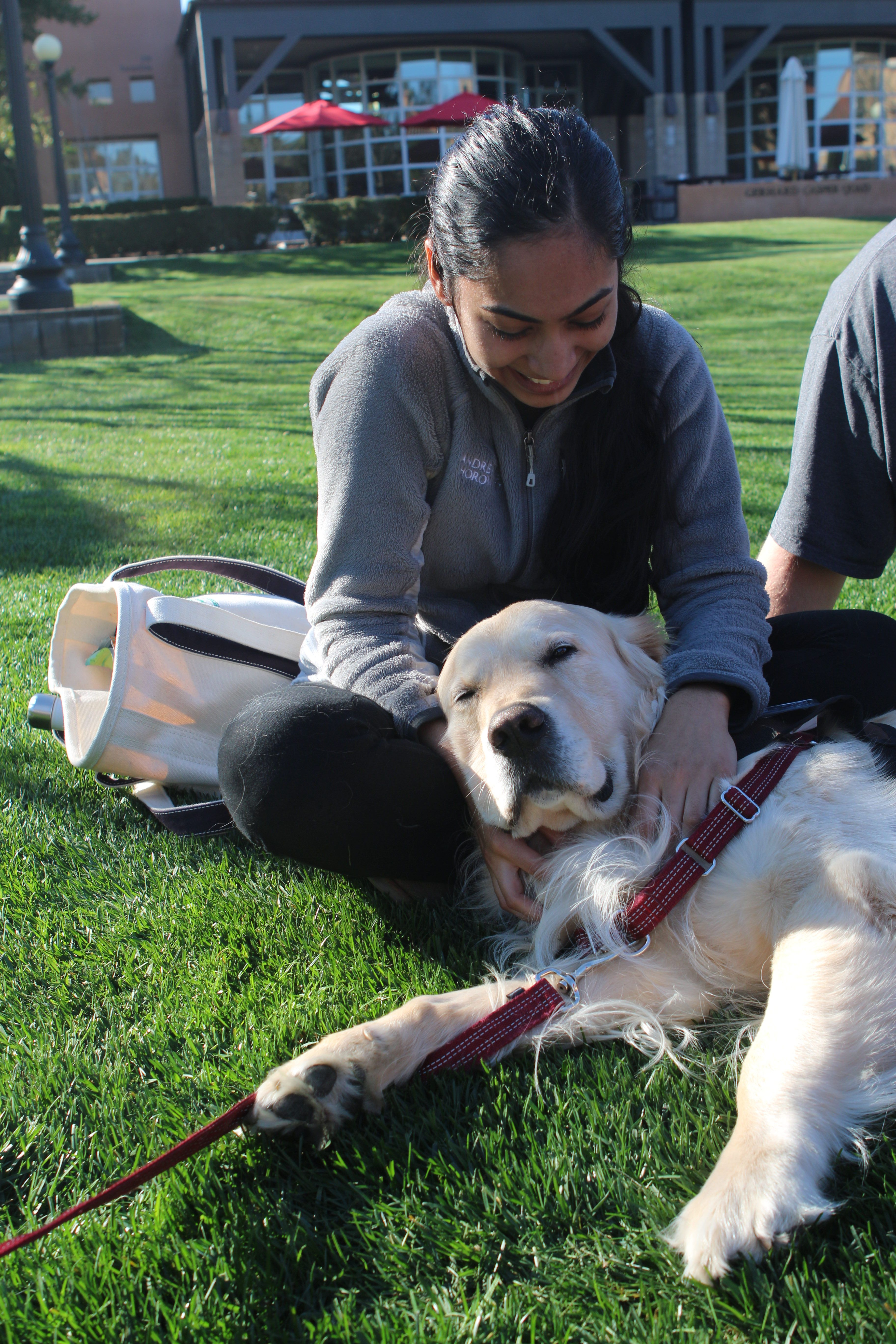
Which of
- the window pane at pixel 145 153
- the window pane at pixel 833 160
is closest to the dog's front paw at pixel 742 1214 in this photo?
the window pane at pixel 833 160

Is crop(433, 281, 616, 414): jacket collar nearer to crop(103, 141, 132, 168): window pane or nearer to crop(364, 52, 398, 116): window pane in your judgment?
crop(364, 52, 398, 116): window pane

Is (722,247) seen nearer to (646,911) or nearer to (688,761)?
(688,761)

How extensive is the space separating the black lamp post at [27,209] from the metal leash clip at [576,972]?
44.4 feet

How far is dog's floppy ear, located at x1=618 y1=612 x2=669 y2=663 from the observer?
2564 millimetres

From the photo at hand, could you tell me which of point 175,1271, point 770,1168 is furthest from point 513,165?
point 175,1271

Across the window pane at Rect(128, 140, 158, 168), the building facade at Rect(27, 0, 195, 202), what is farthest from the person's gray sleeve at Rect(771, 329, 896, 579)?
the window pane at Rect(128, 140, 158, 168)

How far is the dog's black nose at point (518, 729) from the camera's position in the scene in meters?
2.09

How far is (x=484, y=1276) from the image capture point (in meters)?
1.45

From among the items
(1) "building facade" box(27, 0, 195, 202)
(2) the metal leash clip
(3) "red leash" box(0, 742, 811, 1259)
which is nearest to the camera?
(3) "red leash" box(0, 742, 811, 1259)

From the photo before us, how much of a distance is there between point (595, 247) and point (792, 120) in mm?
30293

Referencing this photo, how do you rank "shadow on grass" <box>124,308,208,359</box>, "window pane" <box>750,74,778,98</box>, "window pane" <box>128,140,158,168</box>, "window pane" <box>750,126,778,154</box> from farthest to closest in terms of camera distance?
"window pane" <box>128,140,158,168</box>
"window pane" <box>750,126,778,154</box>
"window pane" <box>750,74,778,98</box>
"shadow on grass" <box>124,308,208,359</box>

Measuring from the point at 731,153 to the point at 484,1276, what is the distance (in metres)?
37.4

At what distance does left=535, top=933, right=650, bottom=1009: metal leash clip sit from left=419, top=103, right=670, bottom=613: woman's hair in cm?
109

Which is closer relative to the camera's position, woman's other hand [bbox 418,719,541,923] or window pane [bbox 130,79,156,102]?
woman's other hand [bbox 418,719,541,923]
